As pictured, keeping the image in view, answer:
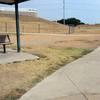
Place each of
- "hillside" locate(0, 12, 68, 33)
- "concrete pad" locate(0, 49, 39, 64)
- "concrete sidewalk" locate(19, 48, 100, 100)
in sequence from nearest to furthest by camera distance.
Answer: "concrete sidewalk" locate(19, 48, 100, 100) → "concrete pad" locate(0, 49, 39, 64) → "hillside" locate(0, 12, 68, 33)

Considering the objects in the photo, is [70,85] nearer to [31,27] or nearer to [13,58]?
[13,58]

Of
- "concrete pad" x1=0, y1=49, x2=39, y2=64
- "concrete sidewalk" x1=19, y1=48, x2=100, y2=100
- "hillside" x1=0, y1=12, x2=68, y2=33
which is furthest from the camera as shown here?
"hillside" x1=0, y1=12, x2=68, y2=33

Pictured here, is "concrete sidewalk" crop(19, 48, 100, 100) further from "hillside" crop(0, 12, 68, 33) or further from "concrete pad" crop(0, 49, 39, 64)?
"hillside" crop(0, 12, 68, 33)

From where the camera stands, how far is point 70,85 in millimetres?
9680

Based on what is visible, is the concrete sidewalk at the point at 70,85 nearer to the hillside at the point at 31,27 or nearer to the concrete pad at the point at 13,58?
the concrete pad at the point at 13,58

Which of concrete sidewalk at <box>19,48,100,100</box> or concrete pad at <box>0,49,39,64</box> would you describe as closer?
concrete sidewalk at <box>19,48,100,100</box>

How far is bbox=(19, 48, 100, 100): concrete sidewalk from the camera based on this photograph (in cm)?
853

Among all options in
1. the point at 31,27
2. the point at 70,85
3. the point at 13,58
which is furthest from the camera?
the point at 31,27

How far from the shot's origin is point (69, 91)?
9008mm

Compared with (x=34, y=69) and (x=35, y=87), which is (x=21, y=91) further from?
(x=34, y=69)

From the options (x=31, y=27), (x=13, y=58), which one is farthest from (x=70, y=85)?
(x=31, y=27)

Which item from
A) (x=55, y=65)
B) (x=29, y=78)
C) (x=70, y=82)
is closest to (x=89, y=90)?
(x=70, y=82)

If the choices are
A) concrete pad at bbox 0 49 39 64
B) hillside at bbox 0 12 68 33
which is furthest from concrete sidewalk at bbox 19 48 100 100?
hillside at bbox 0 12 68 33

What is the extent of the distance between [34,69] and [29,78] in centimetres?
162
